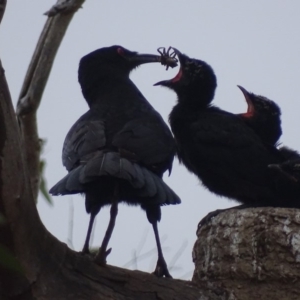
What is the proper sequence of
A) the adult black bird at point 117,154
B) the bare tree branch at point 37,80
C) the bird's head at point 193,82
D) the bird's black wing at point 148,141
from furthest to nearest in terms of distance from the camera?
the bird's head at point 193,82
the bare tree branch at point 37,80
the bird's black wing at point 148,141
the adult black bird at point 117,154

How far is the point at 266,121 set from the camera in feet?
24.4

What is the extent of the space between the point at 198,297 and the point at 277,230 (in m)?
0.85

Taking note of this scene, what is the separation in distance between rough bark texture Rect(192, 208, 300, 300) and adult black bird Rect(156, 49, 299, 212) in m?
0.98

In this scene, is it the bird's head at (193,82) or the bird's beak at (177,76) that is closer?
the bird's head at (193,82)

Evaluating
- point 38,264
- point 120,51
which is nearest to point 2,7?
point 38,264

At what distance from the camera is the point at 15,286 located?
4.34 metres

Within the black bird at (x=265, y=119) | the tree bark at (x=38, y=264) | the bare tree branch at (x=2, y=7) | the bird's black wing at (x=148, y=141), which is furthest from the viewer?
the black bird at (x=265, y=119)

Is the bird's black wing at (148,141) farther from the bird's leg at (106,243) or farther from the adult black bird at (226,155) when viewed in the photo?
the adult black bird at (226,155)

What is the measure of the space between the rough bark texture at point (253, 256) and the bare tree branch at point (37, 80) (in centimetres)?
147

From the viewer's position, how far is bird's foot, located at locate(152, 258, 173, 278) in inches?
226

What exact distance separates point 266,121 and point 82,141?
2.50 metres

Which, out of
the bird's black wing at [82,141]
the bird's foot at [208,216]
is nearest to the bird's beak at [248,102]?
the bird's foot at [208,216]

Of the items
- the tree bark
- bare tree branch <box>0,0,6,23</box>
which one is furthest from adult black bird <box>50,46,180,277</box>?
bare tree branch <box>0,0,6,23</box>

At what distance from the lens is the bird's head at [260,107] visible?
7.49 meters
